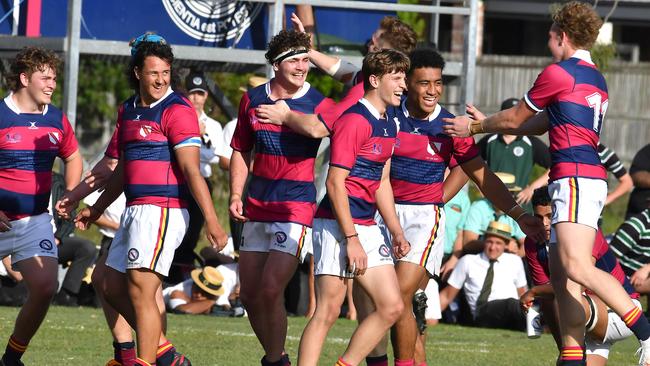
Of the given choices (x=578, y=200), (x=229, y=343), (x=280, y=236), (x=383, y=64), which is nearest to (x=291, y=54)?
(x=383, y=64)

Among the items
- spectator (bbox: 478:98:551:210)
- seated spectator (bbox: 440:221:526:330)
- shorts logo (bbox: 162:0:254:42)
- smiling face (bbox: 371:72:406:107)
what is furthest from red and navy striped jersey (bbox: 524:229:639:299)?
shorts logo (bbox: 162:0:254:42)

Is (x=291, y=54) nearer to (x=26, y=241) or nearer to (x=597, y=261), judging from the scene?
(x=26, y=241)

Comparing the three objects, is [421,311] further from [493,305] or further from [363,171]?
[493,305]

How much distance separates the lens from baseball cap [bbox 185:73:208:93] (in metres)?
13.9

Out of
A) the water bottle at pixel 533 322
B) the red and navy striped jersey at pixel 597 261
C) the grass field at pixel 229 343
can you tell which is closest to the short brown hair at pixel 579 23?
the red and navy striped jersey at pixel 597 261

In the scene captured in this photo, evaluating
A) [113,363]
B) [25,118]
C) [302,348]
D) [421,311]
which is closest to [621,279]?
[421,311]

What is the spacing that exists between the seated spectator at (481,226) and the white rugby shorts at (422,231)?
5177mm

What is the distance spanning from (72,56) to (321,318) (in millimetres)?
6548

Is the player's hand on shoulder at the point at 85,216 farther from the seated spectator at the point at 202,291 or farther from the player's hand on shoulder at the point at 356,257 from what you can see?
the seated spectator at the point at 202,291

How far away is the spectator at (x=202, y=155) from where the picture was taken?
1377cm

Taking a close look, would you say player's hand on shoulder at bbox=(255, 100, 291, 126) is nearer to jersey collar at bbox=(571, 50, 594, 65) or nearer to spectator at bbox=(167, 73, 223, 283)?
jersey collar at bbox=(571, 50, 594, 65)

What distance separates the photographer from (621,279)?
29.7 ft

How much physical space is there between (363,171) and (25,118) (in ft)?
8.13

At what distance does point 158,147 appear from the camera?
831 centimetres
